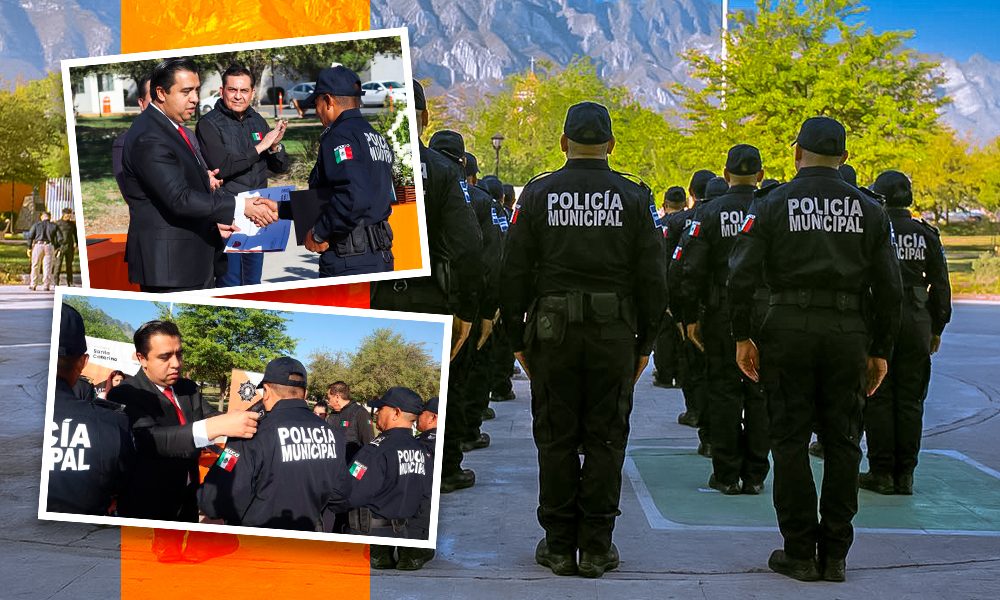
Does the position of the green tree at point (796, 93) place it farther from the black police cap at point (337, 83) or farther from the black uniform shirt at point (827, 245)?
the black police cap at point (337, 83)

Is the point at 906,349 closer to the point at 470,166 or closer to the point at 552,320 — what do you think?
the point at 552,320

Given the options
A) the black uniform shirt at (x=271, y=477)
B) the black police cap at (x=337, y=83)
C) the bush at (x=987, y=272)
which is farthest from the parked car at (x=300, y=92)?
the bush at (x=987, y=272)

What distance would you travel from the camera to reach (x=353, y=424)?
124 inches

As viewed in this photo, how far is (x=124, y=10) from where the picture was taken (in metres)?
2.60

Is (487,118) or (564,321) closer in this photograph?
(564,321)

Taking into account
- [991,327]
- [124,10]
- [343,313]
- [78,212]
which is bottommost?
[991,327]

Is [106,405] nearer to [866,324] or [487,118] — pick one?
[866,324]

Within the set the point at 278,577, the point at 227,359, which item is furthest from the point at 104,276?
the point at 278,577

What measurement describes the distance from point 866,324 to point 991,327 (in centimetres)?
1793

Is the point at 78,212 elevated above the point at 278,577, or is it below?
above

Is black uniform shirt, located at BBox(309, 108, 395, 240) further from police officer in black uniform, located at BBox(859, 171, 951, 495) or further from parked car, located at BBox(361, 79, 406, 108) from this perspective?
police officer in black uniform, located at BBox(859, 171, 951, 495)

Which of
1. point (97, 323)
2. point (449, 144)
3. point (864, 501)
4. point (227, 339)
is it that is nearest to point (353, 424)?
point (227, 339)

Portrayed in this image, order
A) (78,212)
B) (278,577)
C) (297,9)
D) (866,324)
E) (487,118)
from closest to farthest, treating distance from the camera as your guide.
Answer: (78,212) < (297,9) < (278,577) < (866,324) < (487,118)

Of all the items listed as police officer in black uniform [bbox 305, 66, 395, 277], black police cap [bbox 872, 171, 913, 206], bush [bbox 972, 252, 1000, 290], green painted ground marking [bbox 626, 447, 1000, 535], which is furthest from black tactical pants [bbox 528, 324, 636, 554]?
bush [bbox 972, 252, 1000, 290]
